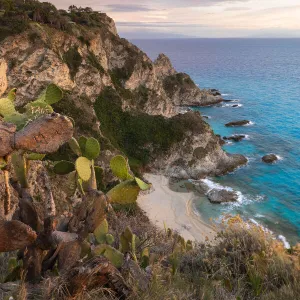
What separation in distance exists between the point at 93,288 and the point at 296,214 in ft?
115

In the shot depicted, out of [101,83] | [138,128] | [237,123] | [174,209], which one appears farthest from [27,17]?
[237,123]

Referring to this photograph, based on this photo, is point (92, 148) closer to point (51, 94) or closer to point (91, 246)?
point (51, 94)

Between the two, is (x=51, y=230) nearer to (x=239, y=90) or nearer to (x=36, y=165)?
(x=36, y=165)

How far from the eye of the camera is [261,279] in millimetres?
6371

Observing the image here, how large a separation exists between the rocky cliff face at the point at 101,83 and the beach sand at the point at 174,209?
4200 millimetres

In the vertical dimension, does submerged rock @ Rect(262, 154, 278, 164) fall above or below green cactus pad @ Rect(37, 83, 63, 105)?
below

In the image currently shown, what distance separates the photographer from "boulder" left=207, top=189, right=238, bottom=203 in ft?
121

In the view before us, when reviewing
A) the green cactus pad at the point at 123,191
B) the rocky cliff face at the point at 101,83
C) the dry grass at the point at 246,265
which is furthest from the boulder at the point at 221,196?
the green cactus pad at the point at 123,191

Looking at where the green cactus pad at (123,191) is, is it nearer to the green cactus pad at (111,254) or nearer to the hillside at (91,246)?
the hillside at (91,246)

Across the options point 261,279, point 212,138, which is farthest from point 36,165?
point 212,138

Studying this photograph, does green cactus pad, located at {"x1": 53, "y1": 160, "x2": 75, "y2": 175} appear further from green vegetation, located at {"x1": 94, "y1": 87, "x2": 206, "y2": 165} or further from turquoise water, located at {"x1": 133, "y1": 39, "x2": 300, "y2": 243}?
green vegetation, located at {"x1": 94, "y1": 87, "x2": 206, "y2": 165}

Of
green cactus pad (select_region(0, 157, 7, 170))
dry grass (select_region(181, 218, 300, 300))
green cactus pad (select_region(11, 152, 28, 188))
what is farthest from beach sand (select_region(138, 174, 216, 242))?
green cactus pad (select_region(0, 157, 7, 170))

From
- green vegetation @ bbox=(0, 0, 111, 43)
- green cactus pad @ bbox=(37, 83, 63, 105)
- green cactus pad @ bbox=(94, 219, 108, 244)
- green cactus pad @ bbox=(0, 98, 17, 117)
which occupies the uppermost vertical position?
green vegetation @ bbox=(0, 0, 111, 43)

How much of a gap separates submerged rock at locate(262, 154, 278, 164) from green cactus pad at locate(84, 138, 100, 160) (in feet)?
153
